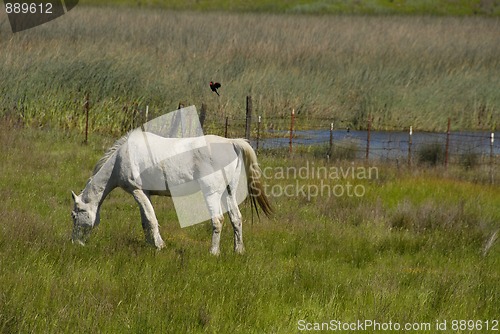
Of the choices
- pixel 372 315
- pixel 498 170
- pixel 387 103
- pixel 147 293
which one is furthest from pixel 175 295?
pixel 387 103

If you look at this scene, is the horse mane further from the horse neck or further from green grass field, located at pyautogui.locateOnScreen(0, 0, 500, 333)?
green grass field, located at pyautogui.locateOnScreen(0, 0, 500, 333)

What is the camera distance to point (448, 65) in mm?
32750

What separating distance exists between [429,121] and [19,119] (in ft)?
43.5

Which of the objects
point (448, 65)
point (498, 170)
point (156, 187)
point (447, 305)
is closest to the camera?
point (447, 305)

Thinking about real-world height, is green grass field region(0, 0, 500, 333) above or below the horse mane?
below

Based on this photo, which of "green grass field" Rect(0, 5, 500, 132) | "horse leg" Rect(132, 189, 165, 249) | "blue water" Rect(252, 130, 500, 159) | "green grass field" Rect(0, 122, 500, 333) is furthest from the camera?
"green grass field" Rect(0, 5, 500, 132)

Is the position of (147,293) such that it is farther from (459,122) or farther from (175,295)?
(459,122)

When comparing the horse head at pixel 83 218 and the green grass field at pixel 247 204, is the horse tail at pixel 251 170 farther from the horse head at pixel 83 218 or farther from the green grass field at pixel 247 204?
the horse head at pixel 83 218

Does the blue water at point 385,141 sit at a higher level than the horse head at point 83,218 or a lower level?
lower

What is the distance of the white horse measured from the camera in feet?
30.5

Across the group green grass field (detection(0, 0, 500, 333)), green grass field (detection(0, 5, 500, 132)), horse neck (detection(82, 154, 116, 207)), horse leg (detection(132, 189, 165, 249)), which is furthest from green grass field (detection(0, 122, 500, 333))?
green grass field (detection(0, 5, 500, 132))

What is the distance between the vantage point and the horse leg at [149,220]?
9.16m

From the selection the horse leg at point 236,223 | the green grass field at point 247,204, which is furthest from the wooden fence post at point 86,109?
the horse leg at point 236,223

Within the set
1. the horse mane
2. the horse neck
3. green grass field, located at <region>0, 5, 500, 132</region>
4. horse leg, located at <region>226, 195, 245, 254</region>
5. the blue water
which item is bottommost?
the blue water
